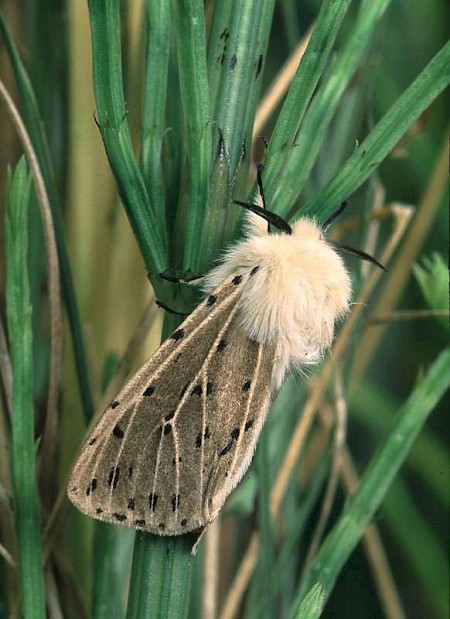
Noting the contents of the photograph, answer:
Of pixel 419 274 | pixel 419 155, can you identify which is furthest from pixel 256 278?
pixel 419 155

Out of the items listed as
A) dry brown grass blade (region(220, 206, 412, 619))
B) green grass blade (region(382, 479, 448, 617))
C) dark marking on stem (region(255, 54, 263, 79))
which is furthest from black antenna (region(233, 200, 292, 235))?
green grass blade (region(382, 479, 448, 617))

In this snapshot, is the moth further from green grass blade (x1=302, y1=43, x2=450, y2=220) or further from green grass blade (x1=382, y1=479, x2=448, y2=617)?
green grass blade (x1=382, y1=479, x2=448, y2=617)

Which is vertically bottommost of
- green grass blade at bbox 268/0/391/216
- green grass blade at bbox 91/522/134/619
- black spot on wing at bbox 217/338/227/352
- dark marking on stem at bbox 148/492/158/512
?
green grass blade at bbox 91/522/134/619

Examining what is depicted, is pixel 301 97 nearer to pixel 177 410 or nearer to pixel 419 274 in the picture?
pixel 177 410

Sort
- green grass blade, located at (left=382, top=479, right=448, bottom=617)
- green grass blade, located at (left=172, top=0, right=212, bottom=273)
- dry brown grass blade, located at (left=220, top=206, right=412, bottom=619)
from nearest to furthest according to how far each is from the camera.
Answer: green grass blade, located at (left=172, top=0, right=212, bottom=273) → dry brown grass blade, located at (left=220, top=206, right=412, bottom=619) → green grass blade, located at (left=382, top=479, right=448, bottom=617)

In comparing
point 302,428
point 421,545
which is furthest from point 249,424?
point 421,545

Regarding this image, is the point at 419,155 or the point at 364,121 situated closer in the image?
the point at 364,121
